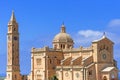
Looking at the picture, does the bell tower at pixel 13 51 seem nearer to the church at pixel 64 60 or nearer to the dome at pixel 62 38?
the church at pixel 64 60

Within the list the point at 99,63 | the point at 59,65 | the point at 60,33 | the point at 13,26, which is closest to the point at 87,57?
the point at 99,63

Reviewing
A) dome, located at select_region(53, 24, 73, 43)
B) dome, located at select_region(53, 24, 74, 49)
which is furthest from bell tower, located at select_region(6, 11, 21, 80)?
dome, located at select_region(53, 24, 73, 43)

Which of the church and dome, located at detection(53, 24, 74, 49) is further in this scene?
dome, located at detection(53, 24, 74, 49)

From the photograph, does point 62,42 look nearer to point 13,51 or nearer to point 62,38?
point 62,38

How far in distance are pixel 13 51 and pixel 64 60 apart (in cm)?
1314

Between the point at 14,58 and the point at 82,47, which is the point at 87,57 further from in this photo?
the point at 14,58

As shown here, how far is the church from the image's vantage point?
79.9 metres

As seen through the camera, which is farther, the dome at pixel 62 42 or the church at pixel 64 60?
the dome at pixel 62 42

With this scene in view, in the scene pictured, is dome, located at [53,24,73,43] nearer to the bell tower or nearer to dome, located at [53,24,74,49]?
dome, located at [53,24,74,49]

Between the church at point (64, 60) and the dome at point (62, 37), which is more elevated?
the dome at point (62, 37)

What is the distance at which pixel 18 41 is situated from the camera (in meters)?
92.9

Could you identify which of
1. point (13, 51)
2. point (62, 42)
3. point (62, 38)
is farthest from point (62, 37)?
point (13, 51)

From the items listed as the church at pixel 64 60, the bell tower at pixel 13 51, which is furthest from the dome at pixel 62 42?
the bell tower at pixel 13 51

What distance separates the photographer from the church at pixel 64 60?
262 feet
